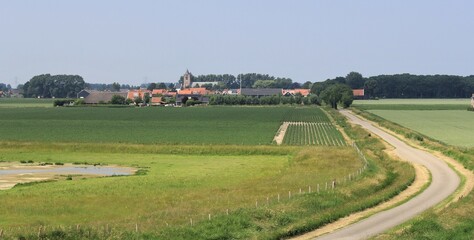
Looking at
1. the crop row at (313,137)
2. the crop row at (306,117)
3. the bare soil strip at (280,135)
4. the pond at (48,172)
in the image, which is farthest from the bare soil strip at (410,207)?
the crop row at (306,117)

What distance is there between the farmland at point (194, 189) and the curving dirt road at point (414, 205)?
1.43 meters

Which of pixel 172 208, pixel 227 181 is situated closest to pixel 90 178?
pixel 227 181

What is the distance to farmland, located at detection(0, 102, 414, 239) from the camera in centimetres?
2742

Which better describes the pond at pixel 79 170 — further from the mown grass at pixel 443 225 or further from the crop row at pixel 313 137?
the mown grass at pixel 443 225

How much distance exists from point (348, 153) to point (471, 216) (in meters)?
32.0

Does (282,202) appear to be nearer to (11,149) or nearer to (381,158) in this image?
(381,158)

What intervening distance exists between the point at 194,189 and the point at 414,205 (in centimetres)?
1266

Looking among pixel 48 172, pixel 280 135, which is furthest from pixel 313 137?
pixel 48 172

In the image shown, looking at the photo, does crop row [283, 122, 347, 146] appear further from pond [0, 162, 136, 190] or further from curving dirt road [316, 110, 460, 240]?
pond [0, 162, 136, 190]

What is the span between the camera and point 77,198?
37531mm

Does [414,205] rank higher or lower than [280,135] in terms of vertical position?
higher

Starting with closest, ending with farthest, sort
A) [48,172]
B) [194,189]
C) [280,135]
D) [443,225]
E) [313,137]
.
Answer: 1. [443,225]
2. [194,189]
3. [48,172]
4. [313,137]
5. [280,135]

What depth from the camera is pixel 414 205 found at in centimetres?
3406

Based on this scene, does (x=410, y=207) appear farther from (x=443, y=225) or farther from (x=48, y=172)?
(x=48, y=172)
